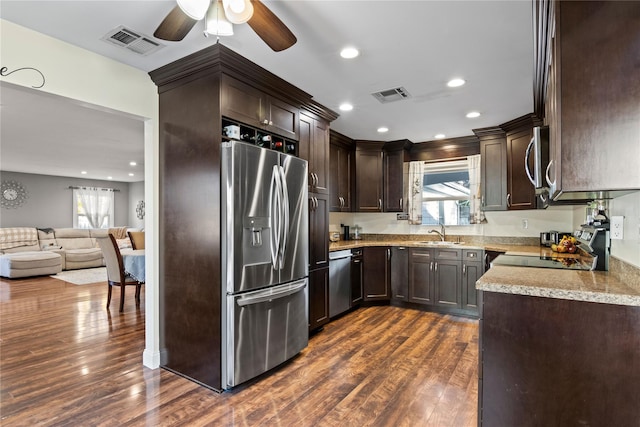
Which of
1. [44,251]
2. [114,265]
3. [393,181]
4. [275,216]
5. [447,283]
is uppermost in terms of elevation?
[393,181]

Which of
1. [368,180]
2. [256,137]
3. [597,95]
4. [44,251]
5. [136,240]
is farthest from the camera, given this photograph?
[44,251]

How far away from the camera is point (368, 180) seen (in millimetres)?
5047

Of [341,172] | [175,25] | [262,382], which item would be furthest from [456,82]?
[262,382]

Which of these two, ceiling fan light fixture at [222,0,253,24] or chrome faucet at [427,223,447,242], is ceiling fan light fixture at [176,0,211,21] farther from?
chrome faucet at [427,223,447,242]

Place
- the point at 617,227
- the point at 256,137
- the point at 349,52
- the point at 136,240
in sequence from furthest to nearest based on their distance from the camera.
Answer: the point at 136,240
the point at 256,137
the point at 349,52
the point at 617,227

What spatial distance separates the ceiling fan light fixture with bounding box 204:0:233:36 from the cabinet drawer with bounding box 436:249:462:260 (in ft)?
11.9

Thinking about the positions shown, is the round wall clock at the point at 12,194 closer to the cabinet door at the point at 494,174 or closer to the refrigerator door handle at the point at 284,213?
the refrigerator door handle at the point at 284,213

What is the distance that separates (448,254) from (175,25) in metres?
3.86

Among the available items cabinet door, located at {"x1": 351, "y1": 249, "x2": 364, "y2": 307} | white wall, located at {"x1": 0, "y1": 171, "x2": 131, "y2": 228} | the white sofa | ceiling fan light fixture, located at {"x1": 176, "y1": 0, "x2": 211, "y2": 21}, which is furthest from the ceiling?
white wall, located at {"x1": 0, "y1": 171, "x2": 131, "y2": 228}

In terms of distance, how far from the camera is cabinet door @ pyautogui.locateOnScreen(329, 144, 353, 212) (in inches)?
180

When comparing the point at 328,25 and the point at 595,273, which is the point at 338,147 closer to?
the point at 328,25

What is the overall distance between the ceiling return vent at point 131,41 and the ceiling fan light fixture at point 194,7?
0.92 meters

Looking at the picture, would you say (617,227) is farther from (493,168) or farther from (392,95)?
(493,168)

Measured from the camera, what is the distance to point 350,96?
3.25 metres
